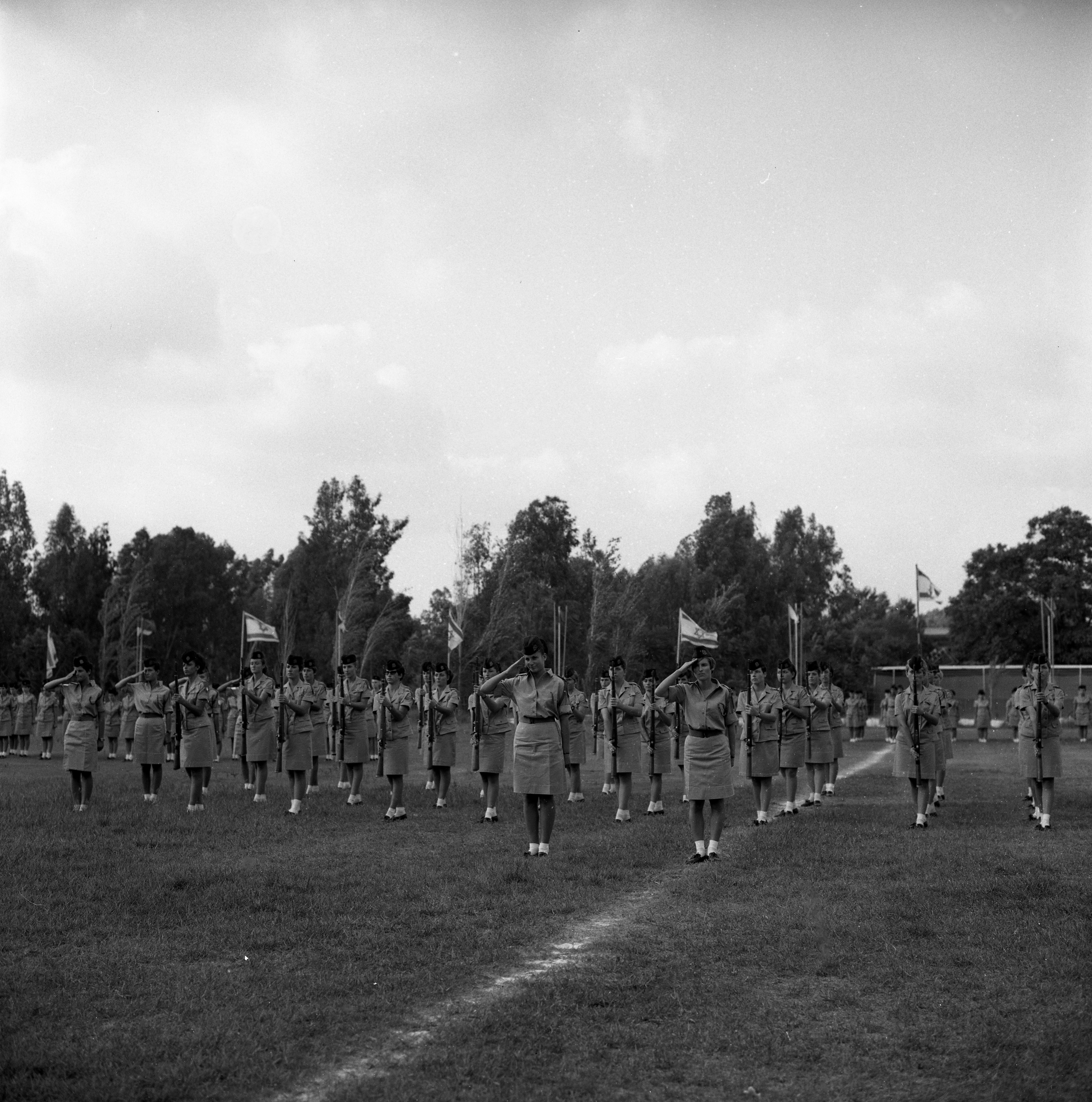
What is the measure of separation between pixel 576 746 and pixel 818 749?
389 cm

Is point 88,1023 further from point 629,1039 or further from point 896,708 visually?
point 896,708

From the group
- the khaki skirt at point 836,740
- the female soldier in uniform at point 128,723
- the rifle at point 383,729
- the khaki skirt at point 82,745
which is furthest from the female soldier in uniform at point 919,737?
the female soldier in uniform at point 128,723

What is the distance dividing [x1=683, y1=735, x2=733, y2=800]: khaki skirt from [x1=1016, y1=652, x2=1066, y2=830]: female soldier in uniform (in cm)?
531

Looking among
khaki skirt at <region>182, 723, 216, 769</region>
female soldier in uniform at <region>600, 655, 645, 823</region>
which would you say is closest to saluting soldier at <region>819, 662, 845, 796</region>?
female soldier in uniform at <region>600, 655, 645, 823</region>

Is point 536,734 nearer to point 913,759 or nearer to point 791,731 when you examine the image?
point 913,759

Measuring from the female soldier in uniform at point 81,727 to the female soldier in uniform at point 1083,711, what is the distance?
36.3 metres

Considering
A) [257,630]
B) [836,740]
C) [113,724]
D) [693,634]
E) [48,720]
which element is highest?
[257,630]

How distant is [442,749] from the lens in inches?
739

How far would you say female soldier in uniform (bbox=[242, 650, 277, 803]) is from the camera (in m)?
18.4

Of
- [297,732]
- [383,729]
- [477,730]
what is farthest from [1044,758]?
[297,732]

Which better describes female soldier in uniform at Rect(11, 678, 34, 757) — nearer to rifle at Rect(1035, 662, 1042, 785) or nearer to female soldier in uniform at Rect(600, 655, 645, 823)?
female soldier in uniform at Rect(600, 655, 645, 823)

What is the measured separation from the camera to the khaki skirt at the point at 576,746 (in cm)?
2030

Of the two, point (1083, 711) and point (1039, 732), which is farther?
point (1083, 711)

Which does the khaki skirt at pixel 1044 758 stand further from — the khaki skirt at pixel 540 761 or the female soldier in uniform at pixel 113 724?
the female soldier in uniform at pixel 113 724
